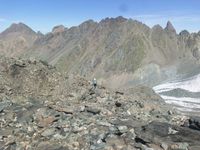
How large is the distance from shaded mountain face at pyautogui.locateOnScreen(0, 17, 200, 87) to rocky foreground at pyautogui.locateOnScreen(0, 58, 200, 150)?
113 meters

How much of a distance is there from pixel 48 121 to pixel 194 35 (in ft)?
525

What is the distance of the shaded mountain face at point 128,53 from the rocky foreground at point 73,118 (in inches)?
4441

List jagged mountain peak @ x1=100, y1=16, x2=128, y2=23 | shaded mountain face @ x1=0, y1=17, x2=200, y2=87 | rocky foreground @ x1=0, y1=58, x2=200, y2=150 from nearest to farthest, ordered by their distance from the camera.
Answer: rocky foreground @ x1=0, y1=58, x2=200, y2=150, shaded mountain face @ x1=0, y1=17, x2=200, y2=87, jagged mountain peak @ x1=100, y1=16, x2=128, y2=23

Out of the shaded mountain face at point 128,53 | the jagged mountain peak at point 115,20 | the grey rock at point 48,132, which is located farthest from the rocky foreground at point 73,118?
the jagged mountain peak at point 115,20

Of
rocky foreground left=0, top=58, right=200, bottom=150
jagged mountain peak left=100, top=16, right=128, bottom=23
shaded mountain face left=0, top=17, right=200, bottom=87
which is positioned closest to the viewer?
rocky foreground left=0, top=58, right=200, bottom=150

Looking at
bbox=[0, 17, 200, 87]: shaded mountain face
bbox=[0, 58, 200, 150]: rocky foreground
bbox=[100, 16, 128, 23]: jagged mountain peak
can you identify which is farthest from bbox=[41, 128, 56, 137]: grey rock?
bbox=[100, 16, 128, 23]: jagged mountain peak

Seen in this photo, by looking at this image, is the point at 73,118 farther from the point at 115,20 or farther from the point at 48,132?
the point at 115,20

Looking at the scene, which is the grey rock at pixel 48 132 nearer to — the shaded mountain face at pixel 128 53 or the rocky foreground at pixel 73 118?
the rocky foreground at pixel 73 118

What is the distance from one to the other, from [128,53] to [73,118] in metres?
137

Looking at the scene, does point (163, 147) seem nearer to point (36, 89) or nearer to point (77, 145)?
point (77, 145)


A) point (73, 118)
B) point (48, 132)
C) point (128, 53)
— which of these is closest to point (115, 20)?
point (128, 53)

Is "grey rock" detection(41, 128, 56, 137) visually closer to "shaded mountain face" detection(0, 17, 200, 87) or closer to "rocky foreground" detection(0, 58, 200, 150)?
"rocky foreground" detection(0, 58, 200, 150)

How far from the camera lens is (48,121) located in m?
22.0

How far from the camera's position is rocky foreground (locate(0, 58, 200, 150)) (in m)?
19.5
